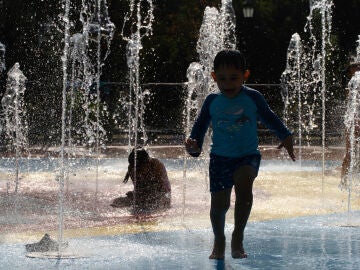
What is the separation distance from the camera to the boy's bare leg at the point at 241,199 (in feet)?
17.1

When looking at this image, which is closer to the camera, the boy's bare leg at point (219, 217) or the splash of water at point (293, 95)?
the boy's bare leg at point (219, 217)

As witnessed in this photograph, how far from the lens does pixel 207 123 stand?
5383 mm

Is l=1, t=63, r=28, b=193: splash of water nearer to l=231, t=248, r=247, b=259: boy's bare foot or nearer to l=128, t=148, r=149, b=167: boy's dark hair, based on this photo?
l=128, t=148, r=149, b=167: boy's dark hair

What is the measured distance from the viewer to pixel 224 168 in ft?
17.3

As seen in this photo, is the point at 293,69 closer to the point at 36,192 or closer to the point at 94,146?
the point at 94,146

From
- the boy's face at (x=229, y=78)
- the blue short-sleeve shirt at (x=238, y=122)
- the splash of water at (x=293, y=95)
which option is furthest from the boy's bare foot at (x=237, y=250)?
the splash of water at (x=293, y=95)

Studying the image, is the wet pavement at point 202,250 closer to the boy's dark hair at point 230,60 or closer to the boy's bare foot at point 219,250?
the boy's bare foot at point 219,250

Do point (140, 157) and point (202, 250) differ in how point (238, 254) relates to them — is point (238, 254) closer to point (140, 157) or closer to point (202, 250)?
point (202, 250)

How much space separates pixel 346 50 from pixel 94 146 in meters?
17.6

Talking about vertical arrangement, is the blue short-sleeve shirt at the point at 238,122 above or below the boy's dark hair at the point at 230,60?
below

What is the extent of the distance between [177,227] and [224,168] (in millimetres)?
1841

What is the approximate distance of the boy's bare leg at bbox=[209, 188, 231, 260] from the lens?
5305 mm

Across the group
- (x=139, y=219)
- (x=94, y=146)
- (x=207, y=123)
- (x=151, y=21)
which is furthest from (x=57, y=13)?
(x=207, y=123)

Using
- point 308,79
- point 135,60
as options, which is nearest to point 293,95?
point 308,79
